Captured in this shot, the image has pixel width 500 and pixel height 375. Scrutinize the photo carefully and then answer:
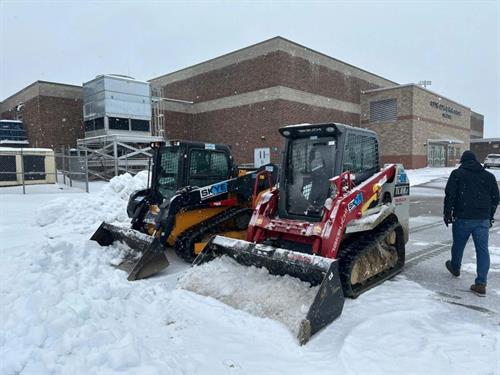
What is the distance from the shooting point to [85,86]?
72.1ft

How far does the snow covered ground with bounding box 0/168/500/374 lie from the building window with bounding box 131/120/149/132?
16.2 meters

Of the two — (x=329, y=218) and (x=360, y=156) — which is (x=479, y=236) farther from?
(x=329, y=218)

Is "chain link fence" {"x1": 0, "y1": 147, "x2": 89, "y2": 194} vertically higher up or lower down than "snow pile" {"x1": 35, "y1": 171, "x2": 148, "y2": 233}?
higher up

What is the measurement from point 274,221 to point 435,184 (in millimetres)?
20273

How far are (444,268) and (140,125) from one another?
18093mm

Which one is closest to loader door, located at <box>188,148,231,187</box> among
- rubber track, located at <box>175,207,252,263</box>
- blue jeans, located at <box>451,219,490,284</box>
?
rubber track, located at <box>175,207,252,263</box>

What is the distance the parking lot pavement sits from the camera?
496cm

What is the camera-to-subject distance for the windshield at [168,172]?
726cm

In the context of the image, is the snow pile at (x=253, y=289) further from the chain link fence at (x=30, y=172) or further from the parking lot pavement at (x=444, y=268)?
the chain link fence at (x=30, y=172)

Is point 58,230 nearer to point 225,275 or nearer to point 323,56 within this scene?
point 225,275

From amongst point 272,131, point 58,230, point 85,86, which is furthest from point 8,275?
point 272,131

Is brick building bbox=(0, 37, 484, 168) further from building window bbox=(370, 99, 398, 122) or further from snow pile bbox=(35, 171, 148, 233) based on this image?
snow pile bbox=(35, 171, 148, 233)

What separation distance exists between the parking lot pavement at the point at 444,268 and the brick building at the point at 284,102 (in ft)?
54.3

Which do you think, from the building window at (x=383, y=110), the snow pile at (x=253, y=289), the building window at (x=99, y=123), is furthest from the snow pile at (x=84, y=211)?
the building window at (x=383, y=110)
